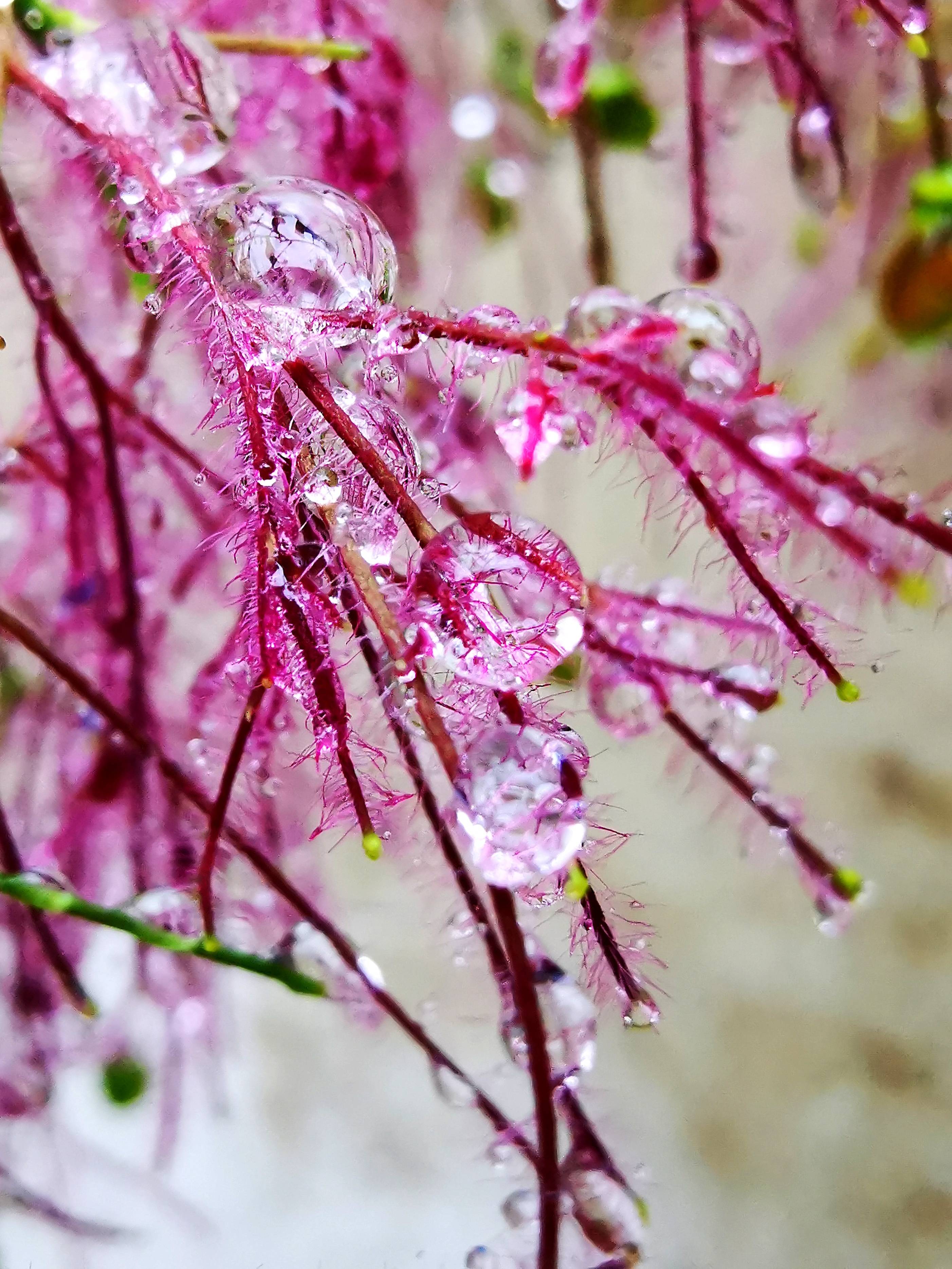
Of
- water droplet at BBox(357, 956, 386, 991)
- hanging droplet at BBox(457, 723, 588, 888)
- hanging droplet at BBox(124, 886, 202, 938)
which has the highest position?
hanging droplet at BBox(124, 886, 202, 938)

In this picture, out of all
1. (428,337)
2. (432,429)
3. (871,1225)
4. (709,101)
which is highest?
(709,101)

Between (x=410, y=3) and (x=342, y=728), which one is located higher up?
(x=410, y=3)

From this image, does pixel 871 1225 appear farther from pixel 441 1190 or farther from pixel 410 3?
pixel 410 3

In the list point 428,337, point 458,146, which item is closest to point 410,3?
point 458,146

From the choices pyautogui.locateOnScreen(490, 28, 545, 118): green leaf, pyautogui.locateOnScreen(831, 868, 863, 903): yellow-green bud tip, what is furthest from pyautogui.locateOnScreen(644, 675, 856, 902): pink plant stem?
pyautogui.locateOnScreen(490, 28, 545, 118): green leaf

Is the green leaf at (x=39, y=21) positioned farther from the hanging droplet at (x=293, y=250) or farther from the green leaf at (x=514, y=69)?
the green leaf at (x=514, y=69)

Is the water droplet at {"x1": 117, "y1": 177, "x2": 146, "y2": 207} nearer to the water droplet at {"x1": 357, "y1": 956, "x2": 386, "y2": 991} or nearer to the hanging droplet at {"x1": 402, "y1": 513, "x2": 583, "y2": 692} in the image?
the hanging droplet at {"x1": 402, "y1": 513, "x2": 583, "y2": 692}

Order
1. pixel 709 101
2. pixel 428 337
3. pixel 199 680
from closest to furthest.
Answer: pixel 428 337 < pixel 199 680 < pixel 709 101
